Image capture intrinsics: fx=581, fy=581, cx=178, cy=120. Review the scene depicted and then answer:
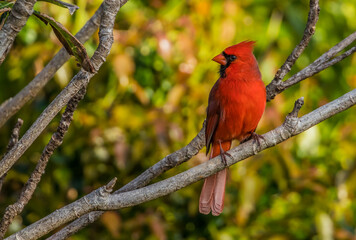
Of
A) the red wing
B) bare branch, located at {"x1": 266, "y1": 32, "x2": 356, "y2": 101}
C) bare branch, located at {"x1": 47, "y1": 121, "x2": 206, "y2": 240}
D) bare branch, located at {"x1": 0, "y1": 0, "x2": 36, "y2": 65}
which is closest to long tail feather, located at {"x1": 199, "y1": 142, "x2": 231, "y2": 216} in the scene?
the red wing

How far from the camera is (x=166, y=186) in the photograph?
1615 mm

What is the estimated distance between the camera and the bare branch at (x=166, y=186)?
157 cm

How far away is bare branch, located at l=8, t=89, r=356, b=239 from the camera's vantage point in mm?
1570

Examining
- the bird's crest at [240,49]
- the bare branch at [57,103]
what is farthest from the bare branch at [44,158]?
the bird's crest at [240,49]

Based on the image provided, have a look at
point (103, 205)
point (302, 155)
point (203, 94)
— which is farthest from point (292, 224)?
point (103, 205)

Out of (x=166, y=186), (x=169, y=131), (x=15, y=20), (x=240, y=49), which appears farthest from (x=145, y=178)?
(x=169, y=131)

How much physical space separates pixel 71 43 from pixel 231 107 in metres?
1.10

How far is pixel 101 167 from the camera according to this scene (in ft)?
10.9

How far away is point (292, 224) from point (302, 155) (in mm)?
427

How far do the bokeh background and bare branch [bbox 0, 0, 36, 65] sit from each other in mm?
1640

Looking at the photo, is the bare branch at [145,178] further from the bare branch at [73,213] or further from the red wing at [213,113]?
the red wing at [213,113]

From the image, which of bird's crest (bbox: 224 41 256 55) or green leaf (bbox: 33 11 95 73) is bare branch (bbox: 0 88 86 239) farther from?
bird's crest (bbox: 224 41 256 55)

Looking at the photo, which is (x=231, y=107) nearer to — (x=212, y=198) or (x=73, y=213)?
(x=212, y=198)

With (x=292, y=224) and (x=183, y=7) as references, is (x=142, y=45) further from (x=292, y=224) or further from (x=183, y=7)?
(x=292, y=224)
